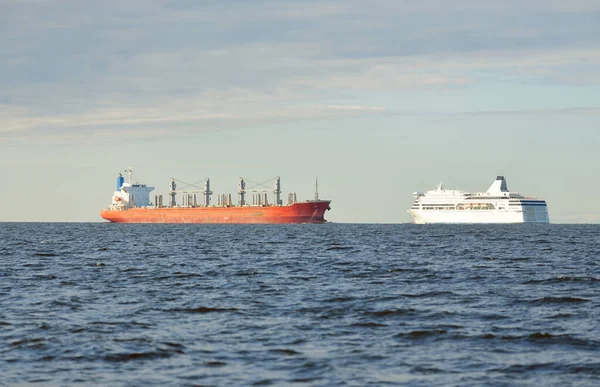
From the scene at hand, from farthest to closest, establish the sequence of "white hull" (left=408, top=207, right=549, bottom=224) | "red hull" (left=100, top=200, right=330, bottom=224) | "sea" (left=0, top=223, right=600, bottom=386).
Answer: "white hull" (left=408, top=207, right=549, bottom=224)
"red hull" (left=100, top=200, right=330, bottom=224)
"sea" (left=0, top=223, right=600, bottom=386)

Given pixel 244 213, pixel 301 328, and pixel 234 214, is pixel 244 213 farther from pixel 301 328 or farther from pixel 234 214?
pixel 301 328

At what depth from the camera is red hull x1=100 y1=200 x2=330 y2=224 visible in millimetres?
167650

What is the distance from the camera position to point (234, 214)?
178 metres

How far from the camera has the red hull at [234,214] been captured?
16765 cm

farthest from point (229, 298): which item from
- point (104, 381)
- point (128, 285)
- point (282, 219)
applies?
point (282, 219)

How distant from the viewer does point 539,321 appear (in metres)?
20.4

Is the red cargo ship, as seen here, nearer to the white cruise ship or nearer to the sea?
the white cruise ship

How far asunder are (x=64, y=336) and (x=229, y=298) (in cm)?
742

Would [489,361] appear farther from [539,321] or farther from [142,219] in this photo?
[142,219]

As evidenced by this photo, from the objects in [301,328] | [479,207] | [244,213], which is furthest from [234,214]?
[301,328]

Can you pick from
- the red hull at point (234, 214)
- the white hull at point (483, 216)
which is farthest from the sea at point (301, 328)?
the white hull at point (483, 216)

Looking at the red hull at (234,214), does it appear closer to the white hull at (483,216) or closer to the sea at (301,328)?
the white hull at (483,216)

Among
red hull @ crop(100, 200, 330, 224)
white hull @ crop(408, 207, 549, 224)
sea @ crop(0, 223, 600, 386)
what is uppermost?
red hull @ crop(100, 200, 330, 224)

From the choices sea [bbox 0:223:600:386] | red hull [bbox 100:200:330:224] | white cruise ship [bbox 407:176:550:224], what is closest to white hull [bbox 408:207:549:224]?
white cruise ship [bbox 407:176:550:224]
